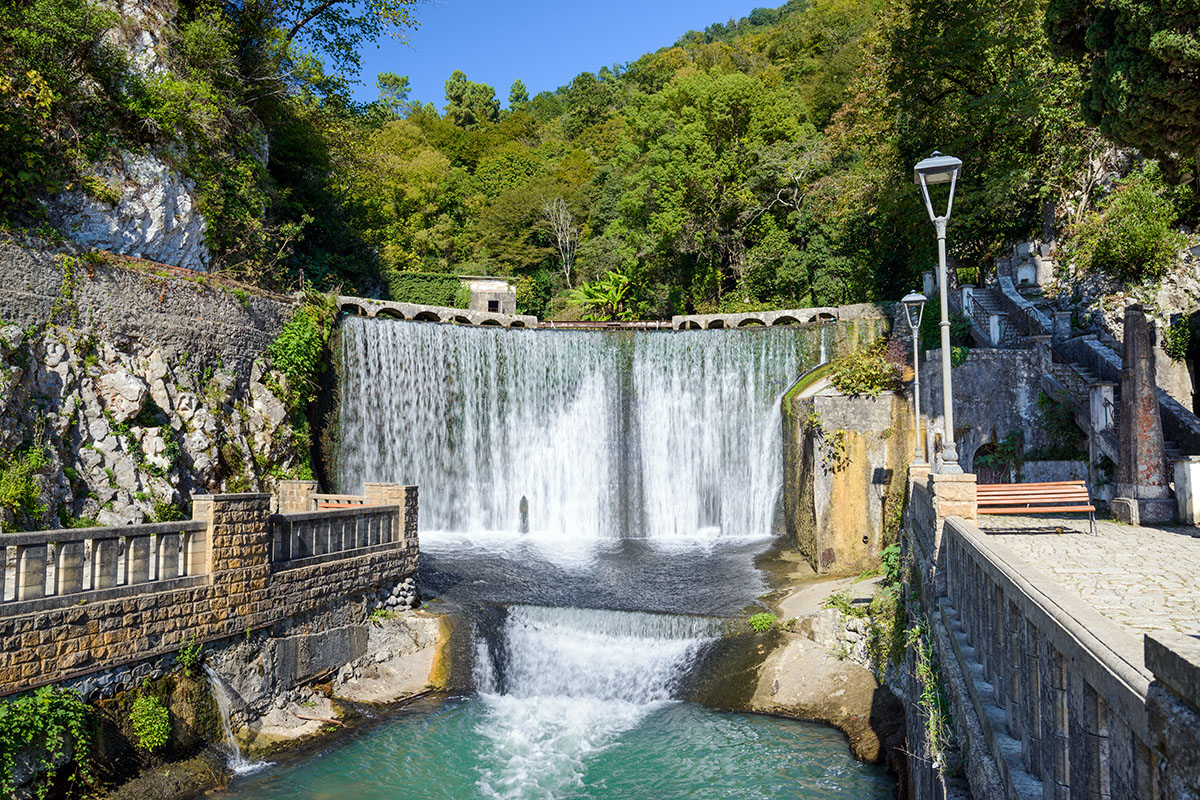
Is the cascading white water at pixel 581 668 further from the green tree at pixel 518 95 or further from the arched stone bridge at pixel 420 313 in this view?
the green tree at pixel 518 95

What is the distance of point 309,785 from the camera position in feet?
36.6

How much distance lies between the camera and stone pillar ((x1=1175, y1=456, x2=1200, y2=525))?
11305 millimetres

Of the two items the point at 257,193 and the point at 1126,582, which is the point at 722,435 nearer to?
the point at 257,193

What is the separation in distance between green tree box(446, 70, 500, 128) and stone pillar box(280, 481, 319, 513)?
69687 mm

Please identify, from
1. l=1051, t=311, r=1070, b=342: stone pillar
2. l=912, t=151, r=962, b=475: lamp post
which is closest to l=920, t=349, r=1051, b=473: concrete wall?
l=1051, t=311, r=1070, b=342: stone pillar

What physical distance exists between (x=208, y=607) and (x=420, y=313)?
22.0 metres

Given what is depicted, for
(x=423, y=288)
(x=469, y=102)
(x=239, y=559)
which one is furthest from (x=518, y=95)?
(x=239, y=559)

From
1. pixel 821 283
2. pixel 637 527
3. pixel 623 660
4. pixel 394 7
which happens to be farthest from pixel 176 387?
pixel 821 283

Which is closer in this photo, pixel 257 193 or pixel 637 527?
pixel 257 193

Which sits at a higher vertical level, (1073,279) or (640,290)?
(640,290)

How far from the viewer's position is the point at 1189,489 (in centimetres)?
1141

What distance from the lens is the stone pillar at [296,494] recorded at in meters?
17.2

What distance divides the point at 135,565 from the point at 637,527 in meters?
15.9

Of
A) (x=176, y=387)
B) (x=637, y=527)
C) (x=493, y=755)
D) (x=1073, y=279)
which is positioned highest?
(x=1073, y=279)
